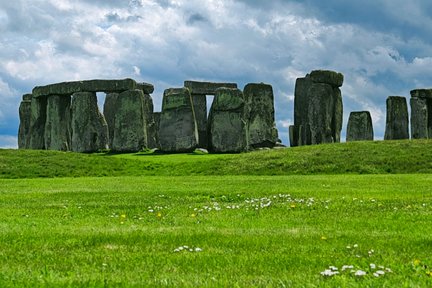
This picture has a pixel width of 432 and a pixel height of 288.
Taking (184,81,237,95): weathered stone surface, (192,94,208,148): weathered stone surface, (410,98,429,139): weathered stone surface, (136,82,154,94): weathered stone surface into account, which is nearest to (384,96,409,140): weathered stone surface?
(410,98,429,139): weathered stone surface

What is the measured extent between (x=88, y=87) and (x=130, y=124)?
4.85 meters

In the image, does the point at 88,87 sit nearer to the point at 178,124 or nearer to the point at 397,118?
the point at 178,124

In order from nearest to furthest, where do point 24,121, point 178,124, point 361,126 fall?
point 178,124 < point 361,126 < point 24,121

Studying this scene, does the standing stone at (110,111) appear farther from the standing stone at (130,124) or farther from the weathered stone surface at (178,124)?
the weathered stone surface at (178,124)

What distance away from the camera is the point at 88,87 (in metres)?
48.4

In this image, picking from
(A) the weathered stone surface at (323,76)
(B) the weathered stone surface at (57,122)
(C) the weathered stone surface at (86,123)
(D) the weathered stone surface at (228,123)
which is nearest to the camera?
(D) the weathered stone surface at (228,123)

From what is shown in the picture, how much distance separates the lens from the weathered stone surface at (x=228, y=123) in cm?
4375

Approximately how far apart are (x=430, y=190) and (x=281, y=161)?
45.6 ft

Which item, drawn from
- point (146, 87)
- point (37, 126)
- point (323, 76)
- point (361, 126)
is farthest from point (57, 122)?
point (361, 126)

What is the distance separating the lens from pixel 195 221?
478 inches

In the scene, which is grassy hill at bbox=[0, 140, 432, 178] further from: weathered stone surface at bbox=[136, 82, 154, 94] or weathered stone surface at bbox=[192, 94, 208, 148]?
weathered stone surface at bbox=[136, 82, 154, 94]

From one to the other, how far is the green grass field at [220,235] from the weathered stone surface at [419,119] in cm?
2725

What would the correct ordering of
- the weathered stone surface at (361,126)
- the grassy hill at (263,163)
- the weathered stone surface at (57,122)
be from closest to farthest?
1. the grassy hill at (263,163)
2. the weathered stone surface at (361,126)
3. the weathered stone surface at (57,122)

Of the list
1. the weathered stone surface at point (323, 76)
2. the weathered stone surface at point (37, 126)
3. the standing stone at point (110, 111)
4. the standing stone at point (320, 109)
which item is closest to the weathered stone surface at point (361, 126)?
the standing stone at point (320, 109)
